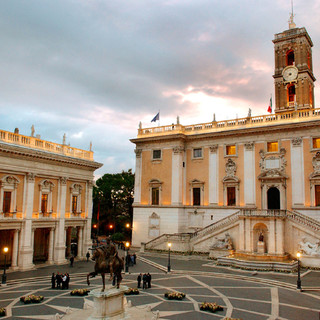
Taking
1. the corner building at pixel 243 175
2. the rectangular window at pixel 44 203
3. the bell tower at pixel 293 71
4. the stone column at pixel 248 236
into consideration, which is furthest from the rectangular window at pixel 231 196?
the rectangular window at pixel 44 203

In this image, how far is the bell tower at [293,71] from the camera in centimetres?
4694

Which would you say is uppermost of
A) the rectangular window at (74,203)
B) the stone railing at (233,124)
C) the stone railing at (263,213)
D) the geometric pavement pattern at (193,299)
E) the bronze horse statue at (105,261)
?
the stone railing at (233,124)

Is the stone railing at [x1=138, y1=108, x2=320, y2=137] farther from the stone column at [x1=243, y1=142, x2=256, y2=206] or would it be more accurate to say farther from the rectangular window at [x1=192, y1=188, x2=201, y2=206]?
the rectangular window at [x1=192, y1=188, x2=201, y2=206]

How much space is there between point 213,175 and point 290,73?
1860cm

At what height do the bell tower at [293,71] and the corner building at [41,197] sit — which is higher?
the bell tower at [293,71]

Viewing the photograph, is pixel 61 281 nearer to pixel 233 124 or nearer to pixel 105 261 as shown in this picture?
pixel 105 261

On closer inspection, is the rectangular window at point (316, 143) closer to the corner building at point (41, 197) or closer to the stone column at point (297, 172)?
the stone column at point (297, 172)

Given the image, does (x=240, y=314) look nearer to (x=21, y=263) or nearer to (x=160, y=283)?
(x=160, y=283)

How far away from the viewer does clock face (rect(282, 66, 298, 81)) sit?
47656 mm

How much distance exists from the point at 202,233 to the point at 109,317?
86.8 feet

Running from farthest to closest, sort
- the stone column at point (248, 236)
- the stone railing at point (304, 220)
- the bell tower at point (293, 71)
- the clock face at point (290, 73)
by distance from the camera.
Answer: the clock face at point (290, 73) → the bell tower at point (293, 71) → the stone column at point (248, 236) → the stone railing at point (304, 220)

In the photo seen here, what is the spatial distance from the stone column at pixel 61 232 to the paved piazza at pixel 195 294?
2.09 metres

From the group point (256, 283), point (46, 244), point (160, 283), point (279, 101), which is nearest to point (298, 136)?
point (279, 101)

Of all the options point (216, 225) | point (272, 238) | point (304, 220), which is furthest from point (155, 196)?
point (304, 220)
